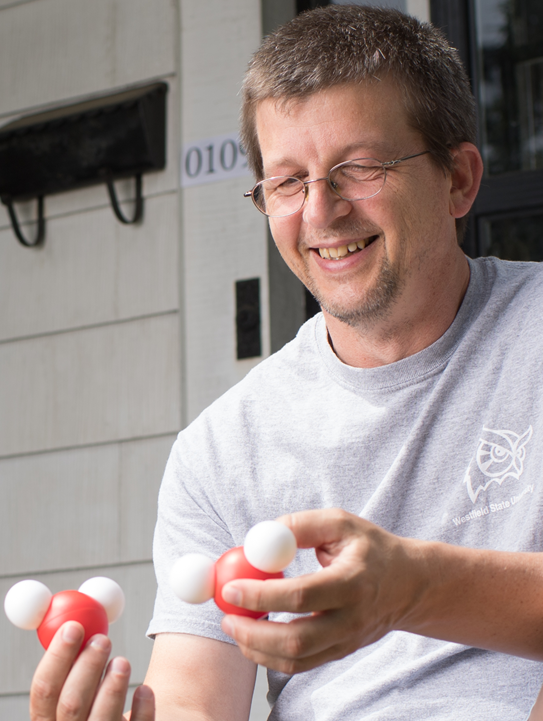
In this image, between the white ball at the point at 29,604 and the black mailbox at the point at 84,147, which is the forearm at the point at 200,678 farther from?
the black mailbox at the point at 84,147

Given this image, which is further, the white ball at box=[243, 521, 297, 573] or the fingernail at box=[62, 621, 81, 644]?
the fingernail at box=[62, 621, 81, 644]

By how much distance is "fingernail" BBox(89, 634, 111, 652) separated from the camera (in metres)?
0.88

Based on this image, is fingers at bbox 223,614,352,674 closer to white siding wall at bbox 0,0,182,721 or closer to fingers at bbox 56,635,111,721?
fingers at bbox 56,635,111,721

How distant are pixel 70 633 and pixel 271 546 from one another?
0.83ft

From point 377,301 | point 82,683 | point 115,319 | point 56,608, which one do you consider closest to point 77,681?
point 82,683

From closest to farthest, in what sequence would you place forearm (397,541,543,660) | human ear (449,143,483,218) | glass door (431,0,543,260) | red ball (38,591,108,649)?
1. forearm (397,541,543,660)
2. red ball (38,591,108,649)
3. human ear (449,143,483,218)
4. glass door (431,0,543,260)

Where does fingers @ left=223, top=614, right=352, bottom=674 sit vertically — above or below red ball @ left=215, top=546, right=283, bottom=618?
below

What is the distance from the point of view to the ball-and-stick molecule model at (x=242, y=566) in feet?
2.52

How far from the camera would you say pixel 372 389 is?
131 cm

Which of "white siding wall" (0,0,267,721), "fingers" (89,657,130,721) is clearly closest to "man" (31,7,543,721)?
"fingers" (89,657,130,721)

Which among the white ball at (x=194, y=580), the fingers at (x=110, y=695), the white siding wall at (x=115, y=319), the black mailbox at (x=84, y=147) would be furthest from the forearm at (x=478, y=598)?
the black mailbox at (x=84, y=147)

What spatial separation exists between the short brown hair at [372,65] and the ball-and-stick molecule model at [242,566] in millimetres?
763

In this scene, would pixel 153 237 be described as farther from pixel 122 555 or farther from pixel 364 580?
pixel 364 580

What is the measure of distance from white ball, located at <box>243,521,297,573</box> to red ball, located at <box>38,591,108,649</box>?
0.85 feet
